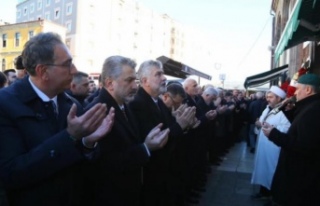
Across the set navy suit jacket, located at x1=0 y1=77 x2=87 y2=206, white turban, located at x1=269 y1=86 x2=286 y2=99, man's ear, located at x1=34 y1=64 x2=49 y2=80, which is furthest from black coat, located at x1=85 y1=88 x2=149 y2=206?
white turban, located at x1=269 y1=86 x2=286 y2=99

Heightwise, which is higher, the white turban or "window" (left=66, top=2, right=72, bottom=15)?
"window" (left=66, top=2, right=72, bottom=15)

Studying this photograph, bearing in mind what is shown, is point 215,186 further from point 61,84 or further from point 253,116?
point 61,84

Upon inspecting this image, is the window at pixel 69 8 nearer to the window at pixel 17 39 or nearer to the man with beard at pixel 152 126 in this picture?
the window at pixel 17 39

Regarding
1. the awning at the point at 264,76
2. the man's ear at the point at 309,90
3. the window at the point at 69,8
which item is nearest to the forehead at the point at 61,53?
the man's ear at the point at 309,90

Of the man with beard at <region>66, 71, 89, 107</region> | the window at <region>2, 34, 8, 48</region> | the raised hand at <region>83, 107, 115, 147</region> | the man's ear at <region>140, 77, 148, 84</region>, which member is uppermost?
the window at <region>2, 34, 8, 48</region>

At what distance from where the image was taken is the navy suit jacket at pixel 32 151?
1.82 meters

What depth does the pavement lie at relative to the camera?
6.20 m

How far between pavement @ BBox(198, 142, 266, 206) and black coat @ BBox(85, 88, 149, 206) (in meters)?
3.44

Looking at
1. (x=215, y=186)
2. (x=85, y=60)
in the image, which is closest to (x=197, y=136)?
(x=215, y=186)

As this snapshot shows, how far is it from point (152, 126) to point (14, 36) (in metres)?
44.1

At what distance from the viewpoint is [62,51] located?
6.99 feet

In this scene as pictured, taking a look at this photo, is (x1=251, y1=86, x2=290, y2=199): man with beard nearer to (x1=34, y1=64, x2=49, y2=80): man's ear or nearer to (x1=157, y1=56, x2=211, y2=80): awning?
(x1=34, y1=64, x2=49, y2=80): man's ear

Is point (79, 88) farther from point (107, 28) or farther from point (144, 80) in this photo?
point (107, 28)

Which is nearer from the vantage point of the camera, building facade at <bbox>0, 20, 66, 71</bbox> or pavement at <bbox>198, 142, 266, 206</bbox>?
pavement at <bbox>198, 142, 266, 206</bbox>
